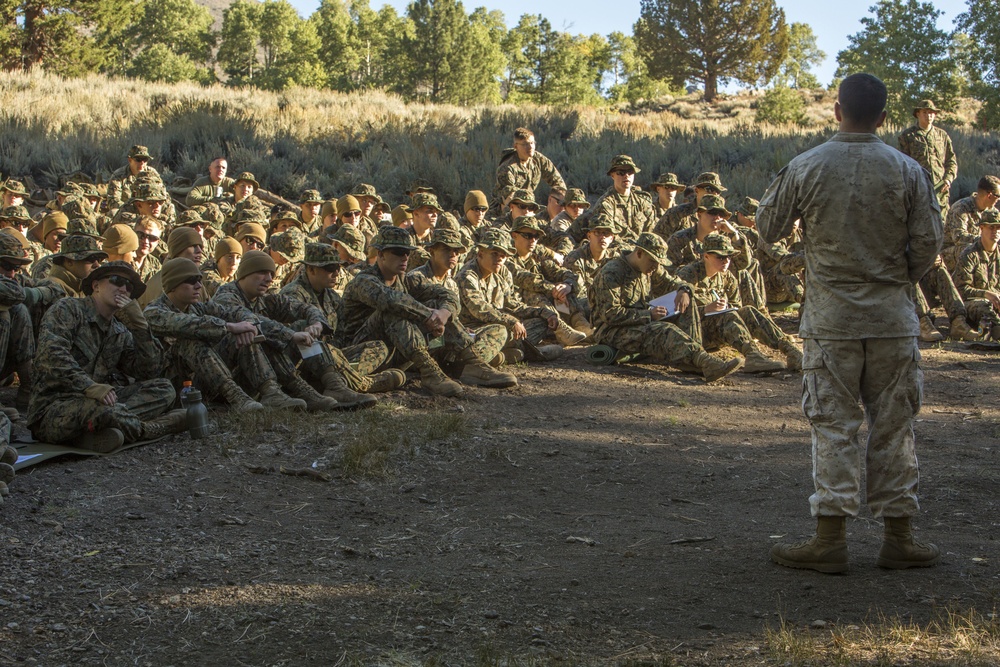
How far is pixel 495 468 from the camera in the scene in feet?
22.6

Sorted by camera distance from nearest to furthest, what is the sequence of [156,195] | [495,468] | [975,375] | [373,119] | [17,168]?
[495,468], [975,375], [156,195], [17,168], [373,119]

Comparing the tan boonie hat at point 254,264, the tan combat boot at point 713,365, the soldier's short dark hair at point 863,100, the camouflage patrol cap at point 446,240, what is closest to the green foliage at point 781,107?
the tan combat boot at point 713,365

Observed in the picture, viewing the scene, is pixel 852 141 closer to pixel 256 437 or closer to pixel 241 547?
pixel 241 547

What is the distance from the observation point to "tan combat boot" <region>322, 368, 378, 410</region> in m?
8.02

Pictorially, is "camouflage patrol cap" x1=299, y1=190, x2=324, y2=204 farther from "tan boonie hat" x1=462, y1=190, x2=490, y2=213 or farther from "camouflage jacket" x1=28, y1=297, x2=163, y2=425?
"camouflage jacket" x1=28, y1=297, x2=163, y2=425

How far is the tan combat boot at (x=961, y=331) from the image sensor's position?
1184 cm

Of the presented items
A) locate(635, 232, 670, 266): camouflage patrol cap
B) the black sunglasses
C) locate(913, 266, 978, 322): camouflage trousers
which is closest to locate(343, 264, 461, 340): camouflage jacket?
locate(635, 232, 670, 266): camouflage patrol cap

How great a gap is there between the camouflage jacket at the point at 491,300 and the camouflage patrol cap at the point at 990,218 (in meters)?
5.44

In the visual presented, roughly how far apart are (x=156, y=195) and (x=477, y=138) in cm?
1056

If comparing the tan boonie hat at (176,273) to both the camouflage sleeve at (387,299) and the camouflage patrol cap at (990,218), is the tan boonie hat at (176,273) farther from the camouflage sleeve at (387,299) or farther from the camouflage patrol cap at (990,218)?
the camouflage patrol cap at (990,218)

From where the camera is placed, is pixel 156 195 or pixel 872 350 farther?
pixel 156 195

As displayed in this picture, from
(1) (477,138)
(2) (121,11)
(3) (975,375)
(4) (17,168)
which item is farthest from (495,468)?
(2) (121,11)

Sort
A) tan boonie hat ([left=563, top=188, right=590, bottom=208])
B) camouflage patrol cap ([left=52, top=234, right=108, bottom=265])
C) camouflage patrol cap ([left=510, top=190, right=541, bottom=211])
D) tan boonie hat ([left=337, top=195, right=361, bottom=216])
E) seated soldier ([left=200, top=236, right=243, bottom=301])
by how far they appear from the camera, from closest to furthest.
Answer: camouflage patrol cap ([left=52, top=234, right=108, bottom=265])
seated soldier ([left=200, top=236, right=243, bottom=301])
camouflage patrol cap ([left=510, top=190, right=541, bottom=211])
tan boonie hat ([left=337, top=195, right=361, bottom=216])
tan boonie hat ([left=563, top=188, right=590, bottom=208])

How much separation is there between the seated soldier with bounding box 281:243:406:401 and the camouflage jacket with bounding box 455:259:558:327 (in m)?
1.59
